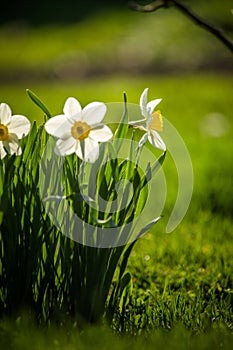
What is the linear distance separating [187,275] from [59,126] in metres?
1.28

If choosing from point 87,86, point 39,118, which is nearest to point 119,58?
point 87,86

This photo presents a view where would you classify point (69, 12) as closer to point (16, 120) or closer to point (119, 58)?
point (119, 58)

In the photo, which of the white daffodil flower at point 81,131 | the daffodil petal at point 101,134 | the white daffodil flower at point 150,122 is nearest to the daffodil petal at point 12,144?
the white daffodil flower at point 81,131

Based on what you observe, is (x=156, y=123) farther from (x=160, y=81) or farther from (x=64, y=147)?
(x=160, y=81)

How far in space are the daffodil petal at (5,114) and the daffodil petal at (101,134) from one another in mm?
260

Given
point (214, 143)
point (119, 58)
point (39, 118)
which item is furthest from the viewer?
point (119, 58)

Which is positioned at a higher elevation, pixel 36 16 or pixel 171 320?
pixel 171 320

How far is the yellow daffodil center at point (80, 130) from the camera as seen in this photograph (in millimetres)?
1828

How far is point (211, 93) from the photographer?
7.79 metres

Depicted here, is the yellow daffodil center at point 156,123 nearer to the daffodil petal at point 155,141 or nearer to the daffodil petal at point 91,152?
the daffodil petal at point 155,141

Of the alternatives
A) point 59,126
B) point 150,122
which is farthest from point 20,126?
point 150,122

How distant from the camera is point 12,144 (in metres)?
1.90

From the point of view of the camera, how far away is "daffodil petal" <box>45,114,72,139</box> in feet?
5.95

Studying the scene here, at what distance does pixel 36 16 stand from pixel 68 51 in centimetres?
257
